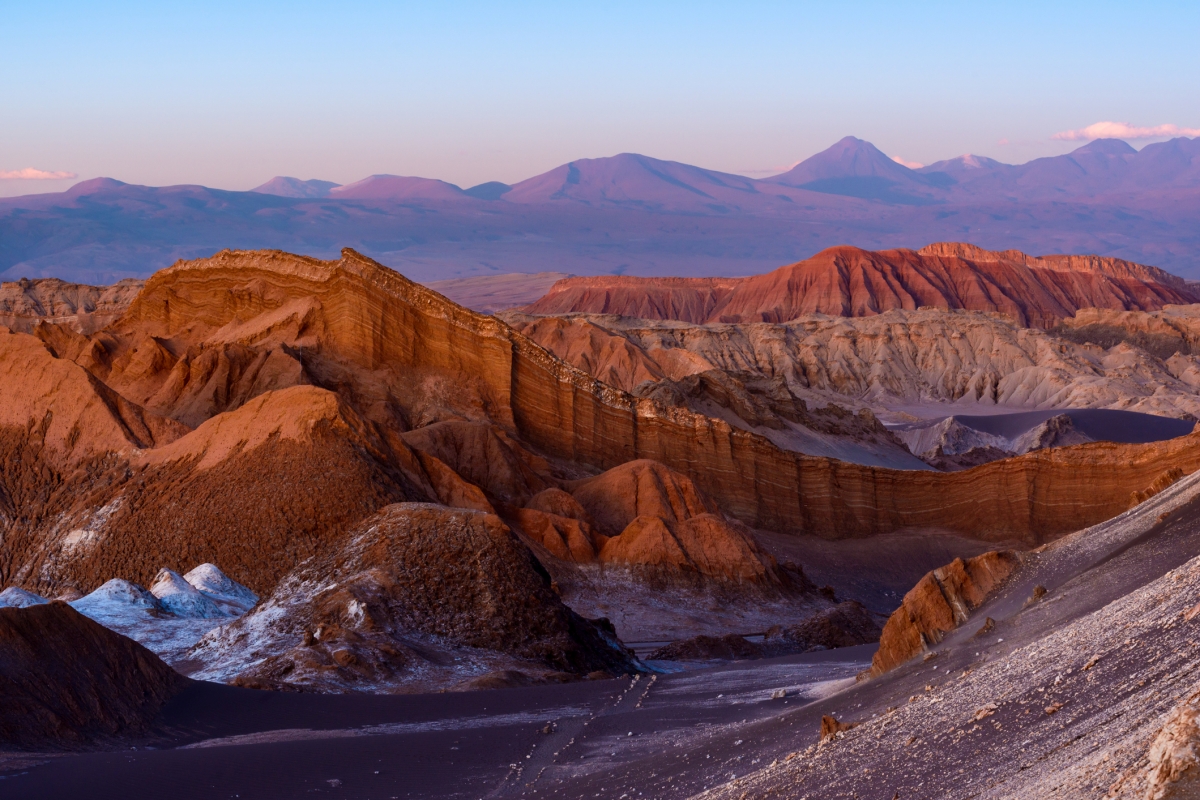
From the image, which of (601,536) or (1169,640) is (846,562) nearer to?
(601,536)

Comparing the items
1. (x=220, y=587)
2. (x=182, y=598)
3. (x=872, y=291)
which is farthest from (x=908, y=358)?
(x=182, y=598)

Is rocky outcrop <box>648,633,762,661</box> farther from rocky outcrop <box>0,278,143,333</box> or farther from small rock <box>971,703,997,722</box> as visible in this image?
rocky outcrop <box>0,278,143,333</box>

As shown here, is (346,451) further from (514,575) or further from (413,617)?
(413,617)

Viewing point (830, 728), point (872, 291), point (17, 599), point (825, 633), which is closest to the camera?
point (830, 728)

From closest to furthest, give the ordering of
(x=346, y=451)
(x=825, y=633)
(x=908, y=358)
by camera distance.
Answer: (x=825, y=633) < (x=346, y=451) < (x=908, y=358)

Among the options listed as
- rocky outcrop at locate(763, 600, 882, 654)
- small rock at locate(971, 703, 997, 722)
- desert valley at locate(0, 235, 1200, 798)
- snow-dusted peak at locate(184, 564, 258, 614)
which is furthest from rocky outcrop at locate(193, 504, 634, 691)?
small rock at locate(971, 703, 997, 722)

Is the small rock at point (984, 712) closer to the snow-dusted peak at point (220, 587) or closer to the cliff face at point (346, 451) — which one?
the snow-dusted peak at point (220, 587)
